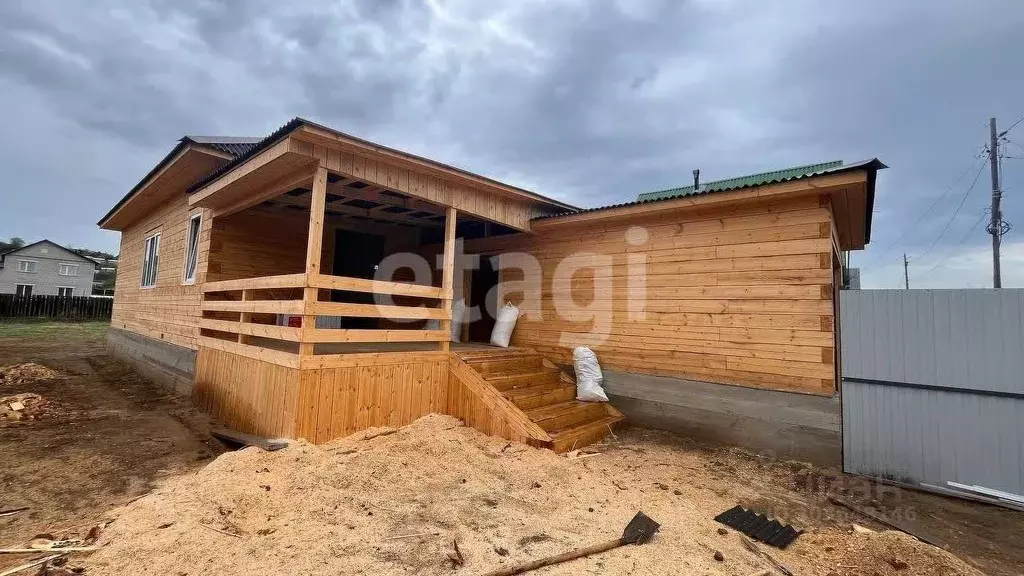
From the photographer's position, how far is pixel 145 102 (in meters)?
38.0

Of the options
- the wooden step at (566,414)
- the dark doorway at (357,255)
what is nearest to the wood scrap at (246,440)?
the wooden step at (566,414)

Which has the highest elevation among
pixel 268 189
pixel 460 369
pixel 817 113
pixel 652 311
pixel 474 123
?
pixel 474 123

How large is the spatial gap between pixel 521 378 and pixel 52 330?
23746 mm

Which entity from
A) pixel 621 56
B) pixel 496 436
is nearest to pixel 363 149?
pixel 496 436

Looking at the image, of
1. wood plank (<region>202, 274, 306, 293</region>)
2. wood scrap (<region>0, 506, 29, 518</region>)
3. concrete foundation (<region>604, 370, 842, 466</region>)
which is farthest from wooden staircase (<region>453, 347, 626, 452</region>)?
wood scrap (<region>0, 506, 29, 518</region>)

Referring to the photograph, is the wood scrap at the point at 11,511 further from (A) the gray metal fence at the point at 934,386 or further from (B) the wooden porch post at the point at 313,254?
(A) the gray metal fence at the point at 934,386

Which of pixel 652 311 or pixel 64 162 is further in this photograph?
pixel 64 162

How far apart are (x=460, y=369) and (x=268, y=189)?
3.78 m

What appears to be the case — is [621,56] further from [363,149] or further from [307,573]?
[307,573]

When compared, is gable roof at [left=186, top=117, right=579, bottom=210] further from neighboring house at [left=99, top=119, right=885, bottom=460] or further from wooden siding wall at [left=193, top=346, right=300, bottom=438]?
wooden siding wall at [left=193, top=346, right=300, bottom=438]

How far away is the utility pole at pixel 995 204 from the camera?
13.9 meters

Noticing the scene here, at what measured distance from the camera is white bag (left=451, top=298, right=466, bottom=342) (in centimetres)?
896

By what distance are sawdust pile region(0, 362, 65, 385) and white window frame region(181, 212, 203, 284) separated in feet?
14.0

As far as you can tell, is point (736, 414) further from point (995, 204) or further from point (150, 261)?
point (995, 204)
